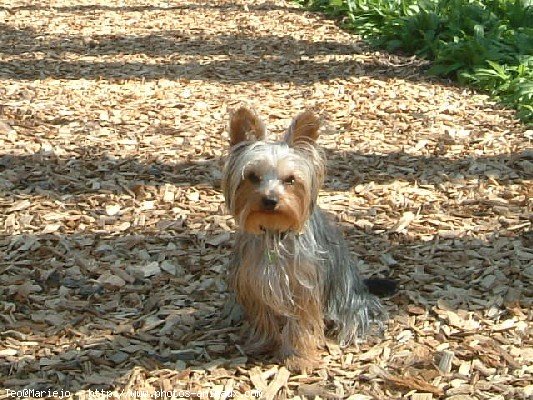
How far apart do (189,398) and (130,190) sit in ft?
9.16

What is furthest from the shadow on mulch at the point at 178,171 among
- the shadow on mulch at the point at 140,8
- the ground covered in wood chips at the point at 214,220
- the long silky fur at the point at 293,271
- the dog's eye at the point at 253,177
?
the shadow on mulch at the point at 140,8

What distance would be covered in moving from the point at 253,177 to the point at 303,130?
13.9 inches

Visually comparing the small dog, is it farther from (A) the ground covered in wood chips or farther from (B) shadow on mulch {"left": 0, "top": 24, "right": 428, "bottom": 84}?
(B) shadow on mulch {"left": 0, "top": 24, "right": 428, "bottom": 84}

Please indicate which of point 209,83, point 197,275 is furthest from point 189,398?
point 209,83

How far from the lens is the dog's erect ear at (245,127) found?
13.1 feet

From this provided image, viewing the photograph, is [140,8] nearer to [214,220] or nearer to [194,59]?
[194,59]

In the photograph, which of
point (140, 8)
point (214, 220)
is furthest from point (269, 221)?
point (140, 8)

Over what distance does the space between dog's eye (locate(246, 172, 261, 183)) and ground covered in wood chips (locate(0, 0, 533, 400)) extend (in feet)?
3.57

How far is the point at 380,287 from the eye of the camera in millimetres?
4980

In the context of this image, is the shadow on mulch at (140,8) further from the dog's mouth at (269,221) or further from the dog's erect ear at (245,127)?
the dog's mouth at (269,221)

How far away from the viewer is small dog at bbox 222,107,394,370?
3912 millimetres

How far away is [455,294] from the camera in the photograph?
5094mm

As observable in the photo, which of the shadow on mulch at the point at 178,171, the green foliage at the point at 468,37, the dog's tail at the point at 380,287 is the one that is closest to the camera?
the dog's tail at the point at 380,287

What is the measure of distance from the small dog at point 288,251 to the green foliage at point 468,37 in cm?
432
